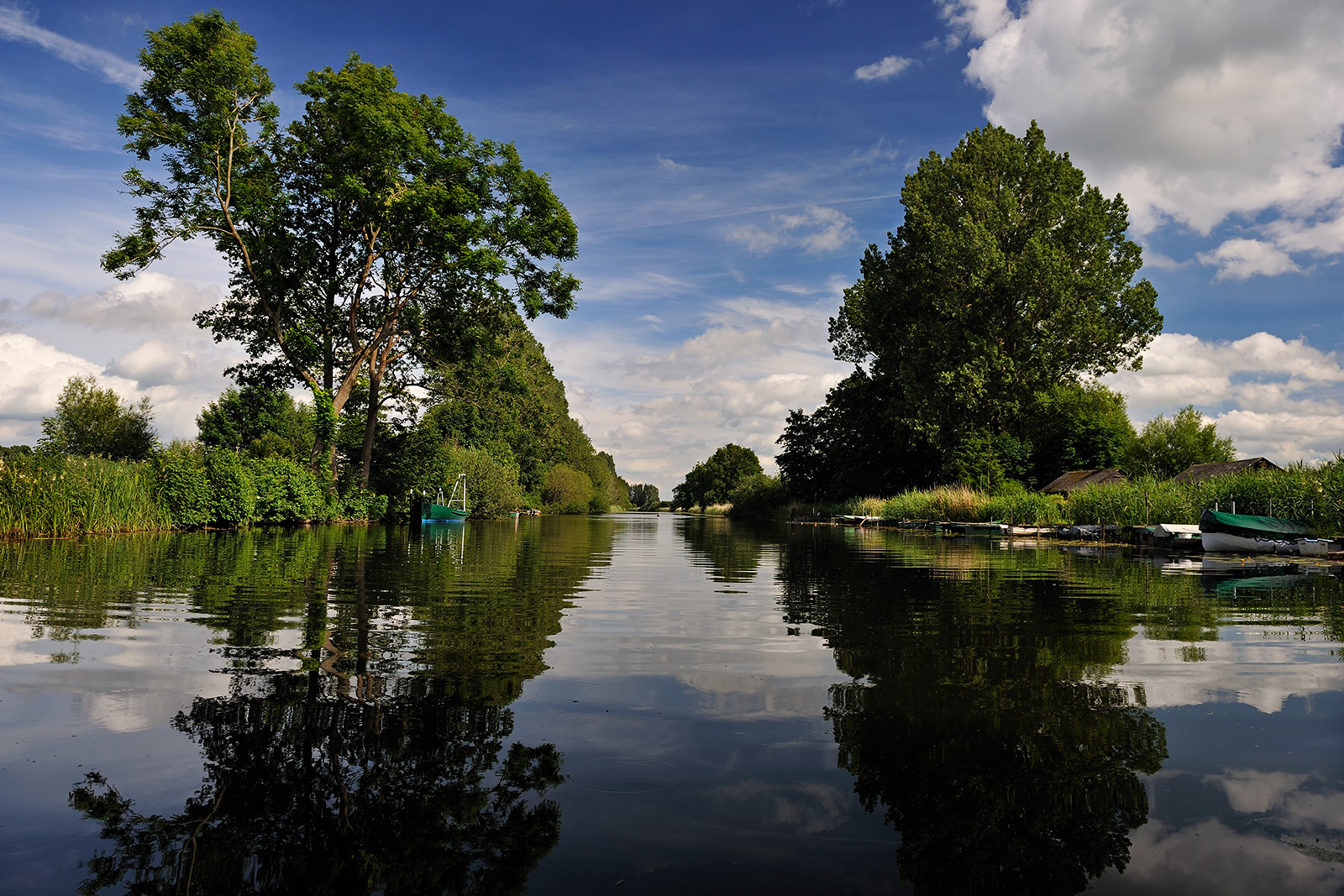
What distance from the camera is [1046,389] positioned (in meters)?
45.6

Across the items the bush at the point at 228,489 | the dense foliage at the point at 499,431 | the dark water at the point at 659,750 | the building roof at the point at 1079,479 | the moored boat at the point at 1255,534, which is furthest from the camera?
the building roof at the point at 1079,479

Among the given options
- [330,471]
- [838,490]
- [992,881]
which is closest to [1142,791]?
[992,881]

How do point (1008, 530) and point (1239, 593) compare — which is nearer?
point (1239, 593)

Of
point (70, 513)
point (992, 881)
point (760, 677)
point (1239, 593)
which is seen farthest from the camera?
point (70, 513)

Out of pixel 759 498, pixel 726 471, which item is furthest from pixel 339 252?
pixel 726 471

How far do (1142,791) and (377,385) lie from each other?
110ft

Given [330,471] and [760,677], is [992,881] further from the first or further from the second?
[330,471]

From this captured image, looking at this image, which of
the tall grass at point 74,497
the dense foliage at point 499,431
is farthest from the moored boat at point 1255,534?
the tall grass at point 74,497

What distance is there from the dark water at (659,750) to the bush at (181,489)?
1702 centimetres

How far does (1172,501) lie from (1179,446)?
36585 millimetres

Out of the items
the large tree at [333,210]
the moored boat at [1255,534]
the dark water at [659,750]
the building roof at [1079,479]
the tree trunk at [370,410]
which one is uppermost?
the large tree at [333,210]

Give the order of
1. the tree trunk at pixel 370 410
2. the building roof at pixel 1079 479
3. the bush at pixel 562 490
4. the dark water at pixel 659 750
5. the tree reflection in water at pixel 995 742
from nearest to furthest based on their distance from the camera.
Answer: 1. the dark water at pixel 659 750
2. the tree reflection in water at pixel 995 742
3. the tree trunk at pixel 370 410
4. the building roof at pixel 1079 479
5. the bush at pixel 562 490

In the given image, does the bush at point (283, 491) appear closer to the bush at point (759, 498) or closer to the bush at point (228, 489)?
the bush at point (228, 489)

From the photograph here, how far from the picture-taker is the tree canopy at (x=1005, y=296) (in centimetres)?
4325
